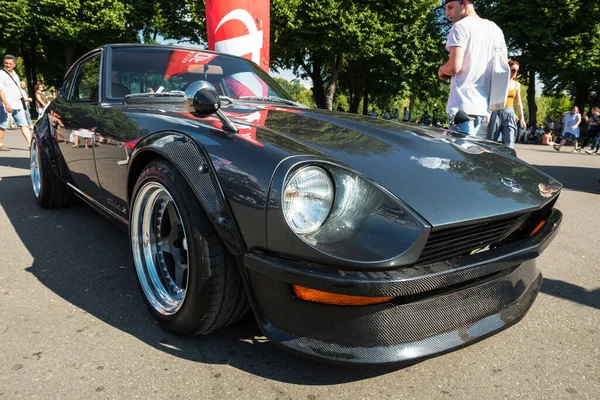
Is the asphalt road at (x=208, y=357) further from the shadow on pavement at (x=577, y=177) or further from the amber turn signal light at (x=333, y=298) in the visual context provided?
the shadow on pavement at (x=577, y=177)

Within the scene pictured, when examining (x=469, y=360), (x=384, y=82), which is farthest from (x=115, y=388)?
(x=384, y=82)

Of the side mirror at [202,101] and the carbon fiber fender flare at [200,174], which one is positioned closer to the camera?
the carbon fiber fender flare at [200,174]

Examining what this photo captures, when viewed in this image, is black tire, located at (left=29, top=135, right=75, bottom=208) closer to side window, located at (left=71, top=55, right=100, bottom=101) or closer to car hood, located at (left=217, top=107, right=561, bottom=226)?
side window, located at (left=71, top=55, right=100, bottom=101)

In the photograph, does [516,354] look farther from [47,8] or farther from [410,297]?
[47,8]

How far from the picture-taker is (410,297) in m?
1.49

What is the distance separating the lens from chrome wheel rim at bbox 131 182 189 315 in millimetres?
1996

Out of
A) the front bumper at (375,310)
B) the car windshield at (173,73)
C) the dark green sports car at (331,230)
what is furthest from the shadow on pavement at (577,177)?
the front bumper at (375,310)

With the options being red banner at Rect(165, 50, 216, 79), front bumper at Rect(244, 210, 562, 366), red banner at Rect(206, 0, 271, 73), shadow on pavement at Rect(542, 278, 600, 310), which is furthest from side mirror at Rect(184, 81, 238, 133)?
red banner at Rect(206, 0, 271, 73)

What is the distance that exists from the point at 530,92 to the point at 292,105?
28.3 metres

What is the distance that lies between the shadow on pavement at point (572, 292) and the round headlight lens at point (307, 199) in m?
1.72

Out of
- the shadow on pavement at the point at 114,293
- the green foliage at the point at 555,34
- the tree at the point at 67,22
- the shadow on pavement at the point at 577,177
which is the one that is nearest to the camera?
the shadow on pavement at the point at 114,293

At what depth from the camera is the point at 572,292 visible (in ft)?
8.23

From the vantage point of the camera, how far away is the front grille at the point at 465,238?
1.48m

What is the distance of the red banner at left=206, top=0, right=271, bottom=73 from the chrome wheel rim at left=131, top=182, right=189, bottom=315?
12.6 ft
